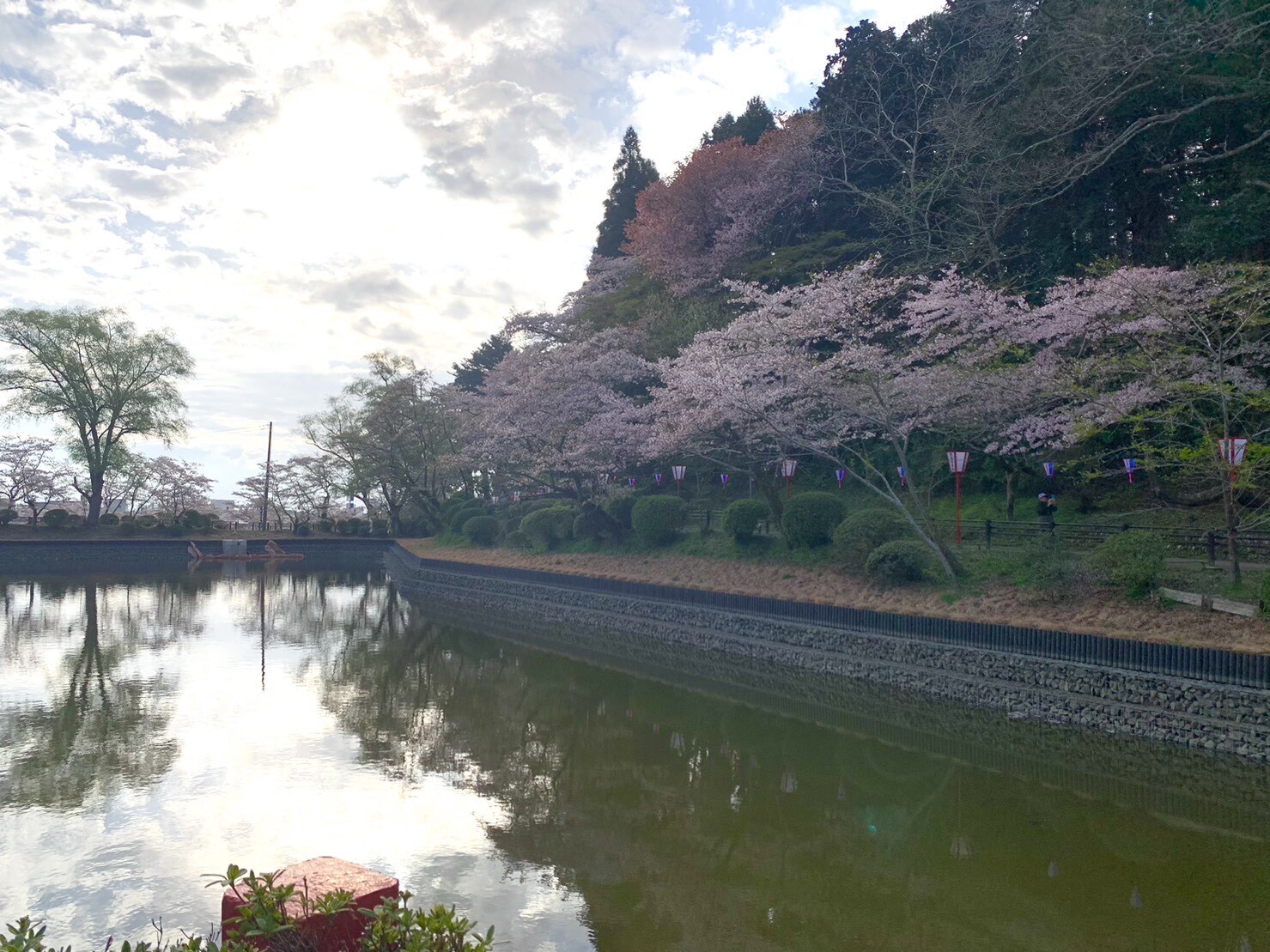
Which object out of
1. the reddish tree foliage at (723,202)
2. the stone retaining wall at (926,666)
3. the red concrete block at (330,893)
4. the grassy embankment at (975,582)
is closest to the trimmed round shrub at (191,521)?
the grassy embankment at (975,582)

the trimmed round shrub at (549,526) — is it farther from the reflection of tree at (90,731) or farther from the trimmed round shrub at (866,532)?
the trimmed round shrub at (866,532)

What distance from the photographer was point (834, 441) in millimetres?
18719

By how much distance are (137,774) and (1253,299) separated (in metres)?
18.0

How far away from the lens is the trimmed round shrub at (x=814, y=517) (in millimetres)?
20453

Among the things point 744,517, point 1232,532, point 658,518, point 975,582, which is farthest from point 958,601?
point 658,518

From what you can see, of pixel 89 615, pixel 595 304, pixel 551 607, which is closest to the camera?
pixel 89 615

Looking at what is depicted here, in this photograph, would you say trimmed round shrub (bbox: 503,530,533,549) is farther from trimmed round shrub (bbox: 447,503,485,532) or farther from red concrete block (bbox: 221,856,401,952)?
red concrete block (bbox: 221,856,401,952)

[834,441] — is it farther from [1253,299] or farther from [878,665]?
[1253,299]

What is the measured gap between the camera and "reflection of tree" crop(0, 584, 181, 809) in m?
9.28

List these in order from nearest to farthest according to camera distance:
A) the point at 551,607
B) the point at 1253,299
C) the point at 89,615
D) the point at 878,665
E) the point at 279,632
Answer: the point at 1253,299 < the point at 878,665 < the point at 279,632 < the point at 89,615 < the point at 551,607

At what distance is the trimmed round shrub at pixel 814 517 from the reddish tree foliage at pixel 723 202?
36.5 ft

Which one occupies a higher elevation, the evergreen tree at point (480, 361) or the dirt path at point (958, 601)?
the evergreen tree at point (480, 361)

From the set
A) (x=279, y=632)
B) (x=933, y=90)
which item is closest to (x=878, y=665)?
(x=279, y=632)

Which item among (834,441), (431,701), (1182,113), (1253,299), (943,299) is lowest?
(431,701)
